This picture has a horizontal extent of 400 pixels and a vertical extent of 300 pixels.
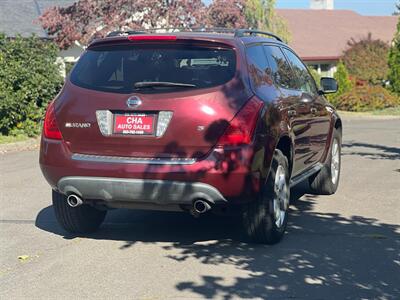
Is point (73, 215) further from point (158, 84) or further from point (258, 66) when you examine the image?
point (258, 66)

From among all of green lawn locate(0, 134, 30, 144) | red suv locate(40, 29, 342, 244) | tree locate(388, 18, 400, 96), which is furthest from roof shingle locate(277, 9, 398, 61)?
red suv locate(40, 29, 342, 244)

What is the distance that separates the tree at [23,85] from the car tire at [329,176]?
27.5 ft

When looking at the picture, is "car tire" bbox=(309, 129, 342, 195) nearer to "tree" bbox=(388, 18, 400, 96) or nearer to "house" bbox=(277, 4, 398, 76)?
"tree" bbox=(388, 18, 400, 96)

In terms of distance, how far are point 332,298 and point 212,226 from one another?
246 centimetres

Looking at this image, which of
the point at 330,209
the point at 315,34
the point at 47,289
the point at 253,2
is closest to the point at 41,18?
the point at 253,2

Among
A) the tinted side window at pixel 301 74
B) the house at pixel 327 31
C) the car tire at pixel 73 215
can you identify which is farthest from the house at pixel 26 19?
the car tire at pixel 73 215

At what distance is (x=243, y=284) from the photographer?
540cm

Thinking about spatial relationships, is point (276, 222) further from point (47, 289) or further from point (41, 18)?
point (41, 18)

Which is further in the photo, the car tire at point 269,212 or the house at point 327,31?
the house at point 327,31

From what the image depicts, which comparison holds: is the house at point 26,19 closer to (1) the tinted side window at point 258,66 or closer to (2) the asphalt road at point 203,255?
(2) the asphalt road at point 203,255

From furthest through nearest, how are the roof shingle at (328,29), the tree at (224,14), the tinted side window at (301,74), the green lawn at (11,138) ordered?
the roof shingle at (328,29) → the tree at (224,14) → the green lawn at (11,138) → the tinted side window at (301,74)

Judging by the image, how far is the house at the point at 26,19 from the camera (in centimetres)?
2688

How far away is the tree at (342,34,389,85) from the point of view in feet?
121

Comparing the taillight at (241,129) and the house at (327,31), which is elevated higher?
the taillight at (241,129)
